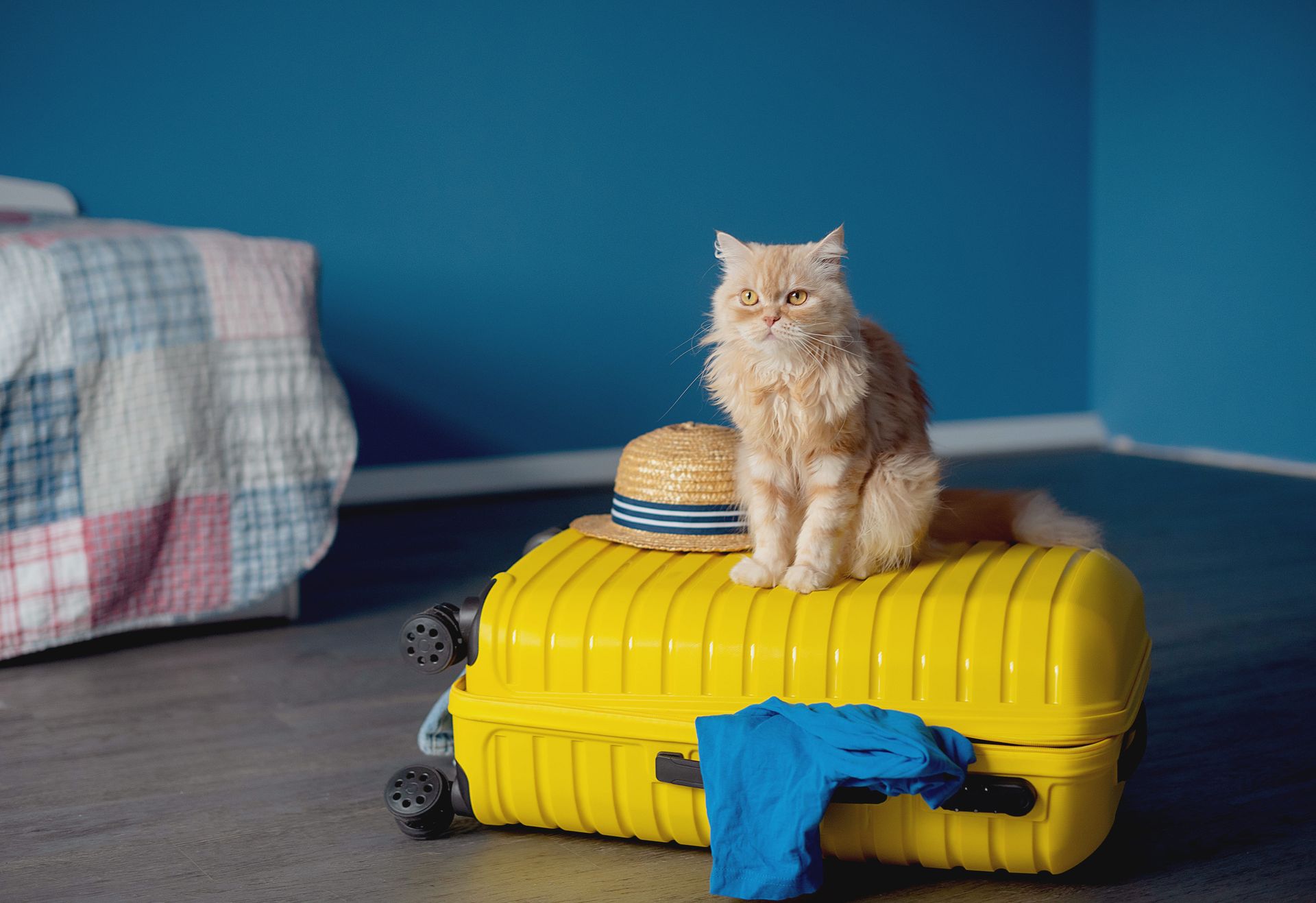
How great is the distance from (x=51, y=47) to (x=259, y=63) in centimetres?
50

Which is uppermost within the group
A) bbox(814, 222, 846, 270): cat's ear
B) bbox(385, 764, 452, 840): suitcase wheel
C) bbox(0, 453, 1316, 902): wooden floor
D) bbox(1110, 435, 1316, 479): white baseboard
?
bbox(814, 222, 846, 270): cat's ear

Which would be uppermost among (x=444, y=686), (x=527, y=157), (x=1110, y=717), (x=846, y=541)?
(x=527, y=157)

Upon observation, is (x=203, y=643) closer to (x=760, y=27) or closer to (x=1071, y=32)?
(x=760, y=27)

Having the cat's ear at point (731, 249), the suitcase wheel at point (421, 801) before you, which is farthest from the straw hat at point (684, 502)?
the suitcase wheel at point (421, 801)

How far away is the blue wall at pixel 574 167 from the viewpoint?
3137 millimetres

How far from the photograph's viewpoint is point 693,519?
4.75 feet

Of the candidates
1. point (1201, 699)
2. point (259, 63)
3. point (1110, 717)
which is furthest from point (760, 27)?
point (1110, 717)

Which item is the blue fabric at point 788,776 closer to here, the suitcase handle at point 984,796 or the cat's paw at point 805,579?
the suitcase handle at point 984,796

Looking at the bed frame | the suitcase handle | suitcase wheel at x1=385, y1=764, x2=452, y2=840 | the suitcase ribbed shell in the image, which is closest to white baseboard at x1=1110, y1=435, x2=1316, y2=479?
the suitcase ribbed shell

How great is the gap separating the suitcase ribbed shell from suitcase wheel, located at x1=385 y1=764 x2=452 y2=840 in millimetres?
123

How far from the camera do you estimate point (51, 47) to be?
9.84 ft

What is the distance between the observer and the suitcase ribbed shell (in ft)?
3.70

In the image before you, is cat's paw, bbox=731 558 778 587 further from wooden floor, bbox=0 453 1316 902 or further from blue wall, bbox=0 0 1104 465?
blue wall, bbox=0 0 1104 465

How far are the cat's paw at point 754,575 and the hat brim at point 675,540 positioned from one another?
4.4 inches
